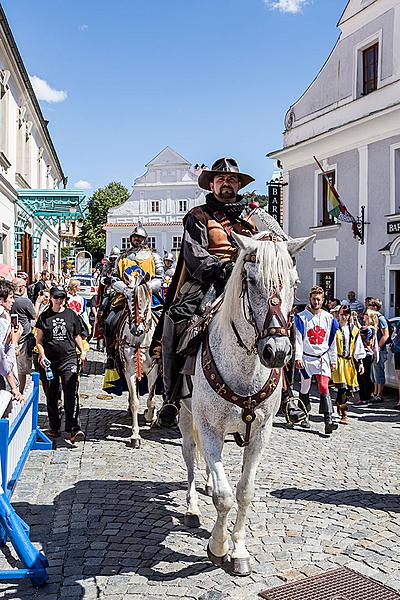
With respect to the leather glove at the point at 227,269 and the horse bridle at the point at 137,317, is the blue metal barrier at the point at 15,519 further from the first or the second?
the horse bridle at the point at 137,317

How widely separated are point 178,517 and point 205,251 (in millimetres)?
2343

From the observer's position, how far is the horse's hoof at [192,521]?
4.95 m

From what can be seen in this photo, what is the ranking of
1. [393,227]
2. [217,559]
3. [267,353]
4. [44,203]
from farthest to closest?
[44,203], [393,227], [217,559], [267,353]

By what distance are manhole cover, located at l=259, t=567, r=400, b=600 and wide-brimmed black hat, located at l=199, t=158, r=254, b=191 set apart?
9.69 feet

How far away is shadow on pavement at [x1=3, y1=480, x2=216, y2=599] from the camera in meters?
4.19

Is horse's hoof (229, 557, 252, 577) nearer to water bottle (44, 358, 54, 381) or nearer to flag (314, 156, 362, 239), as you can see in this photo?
water bottle (44, 358, 54, 381)

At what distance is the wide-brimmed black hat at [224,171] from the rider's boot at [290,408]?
5.62 feet

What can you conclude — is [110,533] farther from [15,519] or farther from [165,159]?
[165,159]

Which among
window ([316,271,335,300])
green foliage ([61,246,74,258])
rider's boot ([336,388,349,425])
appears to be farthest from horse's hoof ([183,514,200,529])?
green foliage ([61,246,74,258])

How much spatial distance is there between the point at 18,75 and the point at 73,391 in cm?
1439

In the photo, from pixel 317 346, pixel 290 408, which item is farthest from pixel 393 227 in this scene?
pixel 290 408

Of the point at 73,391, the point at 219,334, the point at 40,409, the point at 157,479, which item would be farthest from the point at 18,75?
the point at 219,334

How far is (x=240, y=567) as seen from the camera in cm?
412

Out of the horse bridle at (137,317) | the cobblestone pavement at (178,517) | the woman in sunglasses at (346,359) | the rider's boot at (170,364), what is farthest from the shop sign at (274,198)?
the rider's boot at (170,364)
